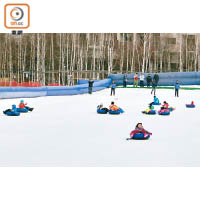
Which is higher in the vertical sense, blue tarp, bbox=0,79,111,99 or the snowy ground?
blue tarp, bbox=0,79,111,99

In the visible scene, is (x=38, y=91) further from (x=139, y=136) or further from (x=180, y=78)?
(x=180, y=78)

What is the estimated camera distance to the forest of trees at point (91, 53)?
4531 cm

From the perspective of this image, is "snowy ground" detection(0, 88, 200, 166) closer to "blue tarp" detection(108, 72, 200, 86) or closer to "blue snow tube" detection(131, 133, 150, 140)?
"blue snow tube" detection(131, 133, 150, 140)

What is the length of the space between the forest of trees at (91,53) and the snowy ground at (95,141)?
1314 inches

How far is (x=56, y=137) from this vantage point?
8406 millimetres

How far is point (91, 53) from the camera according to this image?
47125 mm

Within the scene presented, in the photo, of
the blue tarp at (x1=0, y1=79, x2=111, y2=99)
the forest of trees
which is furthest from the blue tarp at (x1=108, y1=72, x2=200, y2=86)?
the forest of trees

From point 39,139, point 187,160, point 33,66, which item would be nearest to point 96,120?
point 39,139

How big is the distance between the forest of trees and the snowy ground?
1314 inches

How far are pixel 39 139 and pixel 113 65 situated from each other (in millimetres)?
39486

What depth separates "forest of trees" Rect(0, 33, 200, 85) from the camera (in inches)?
1784

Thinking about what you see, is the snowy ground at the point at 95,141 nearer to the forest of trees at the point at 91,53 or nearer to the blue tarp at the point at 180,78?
the blue tarp at the point at 180,78

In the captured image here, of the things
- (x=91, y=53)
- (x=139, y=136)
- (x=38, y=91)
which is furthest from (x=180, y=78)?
(x=139, y=136)

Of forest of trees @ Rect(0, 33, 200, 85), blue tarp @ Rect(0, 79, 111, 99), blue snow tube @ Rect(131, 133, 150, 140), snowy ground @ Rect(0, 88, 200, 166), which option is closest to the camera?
snowy ground @ Rect(0, 88, 200, 166)
